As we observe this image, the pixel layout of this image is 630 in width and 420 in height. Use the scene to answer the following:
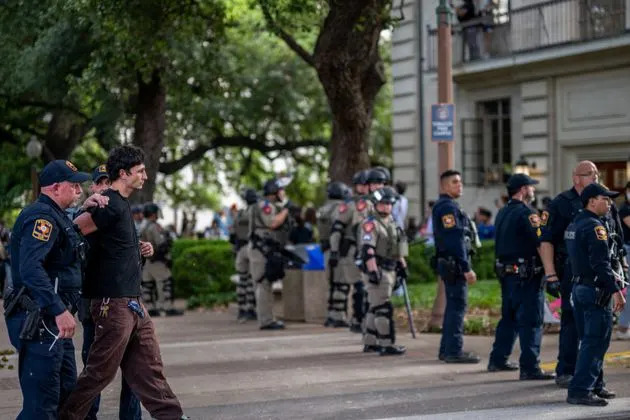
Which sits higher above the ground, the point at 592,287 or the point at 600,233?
the point at 600,233

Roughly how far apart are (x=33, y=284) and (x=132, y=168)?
1.13 metres

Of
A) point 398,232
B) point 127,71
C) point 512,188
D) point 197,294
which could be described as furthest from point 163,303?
point 512,188

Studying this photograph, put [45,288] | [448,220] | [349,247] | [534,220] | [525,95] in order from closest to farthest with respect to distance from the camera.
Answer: [45,288] → [534,220] → [448,220] → [349,247] → [525,95]

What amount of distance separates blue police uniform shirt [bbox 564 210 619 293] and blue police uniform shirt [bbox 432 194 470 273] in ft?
7.72

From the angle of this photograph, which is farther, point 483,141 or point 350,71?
point 483,141

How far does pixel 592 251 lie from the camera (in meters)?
9.15

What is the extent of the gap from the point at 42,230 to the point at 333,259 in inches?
319

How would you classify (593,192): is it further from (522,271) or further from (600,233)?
(522,271)

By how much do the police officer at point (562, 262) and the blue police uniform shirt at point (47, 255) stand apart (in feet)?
14.9

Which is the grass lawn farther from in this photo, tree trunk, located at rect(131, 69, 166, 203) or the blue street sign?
tree trunk, located at rect(131, 69, 166, 203)

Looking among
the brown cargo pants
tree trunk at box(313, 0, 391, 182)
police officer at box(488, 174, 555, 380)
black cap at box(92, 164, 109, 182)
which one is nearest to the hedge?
tree trunk at box(313, 0, 391, 182)

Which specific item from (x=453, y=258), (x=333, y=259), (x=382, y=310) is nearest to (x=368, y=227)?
(x=382, y=310)

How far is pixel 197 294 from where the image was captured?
2086cm

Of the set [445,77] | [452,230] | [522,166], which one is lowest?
[452,230]
